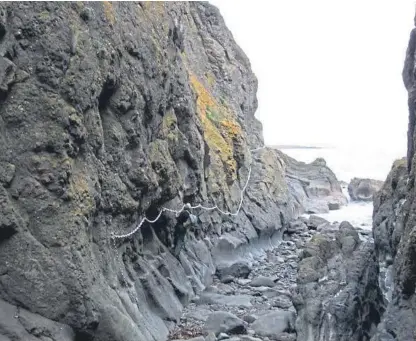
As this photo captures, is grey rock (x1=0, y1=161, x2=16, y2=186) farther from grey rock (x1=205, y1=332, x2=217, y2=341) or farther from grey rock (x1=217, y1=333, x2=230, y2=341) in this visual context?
grey rock (x1=217, y1=333, x2=230, y2=341)

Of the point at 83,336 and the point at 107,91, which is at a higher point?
the point at 107,91

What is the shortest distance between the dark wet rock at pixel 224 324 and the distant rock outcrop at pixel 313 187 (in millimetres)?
27122

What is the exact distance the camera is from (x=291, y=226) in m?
33.1

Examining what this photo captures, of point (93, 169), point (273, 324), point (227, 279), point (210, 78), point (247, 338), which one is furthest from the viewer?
point (210, 78)

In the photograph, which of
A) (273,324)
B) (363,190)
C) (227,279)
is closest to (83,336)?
(273,324)

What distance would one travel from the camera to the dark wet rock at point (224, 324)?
13.5 m

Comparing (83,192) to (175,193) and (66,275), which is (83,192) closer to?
(66,275)

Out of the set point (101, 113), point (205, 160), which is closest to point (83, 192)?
point (101, 113)

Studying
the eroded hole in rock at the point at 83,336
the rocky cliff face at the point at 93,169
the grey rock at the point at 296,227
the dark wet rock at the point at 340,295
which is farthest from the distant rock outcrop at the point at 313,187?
the eroded hole in rock at the point at 83,336

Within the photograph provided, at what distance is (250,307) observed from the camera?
1642 cm

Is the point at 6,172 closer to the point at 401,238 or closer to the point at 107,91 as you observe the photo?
the point at 107,91

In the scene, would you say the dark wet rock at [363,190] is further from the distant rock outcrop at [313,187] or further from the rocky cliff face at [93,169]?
the rocky cliff face at [93,169]

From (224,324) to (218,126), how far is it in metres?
16.3

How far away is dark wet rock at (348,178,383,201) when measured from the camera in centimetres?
5372
